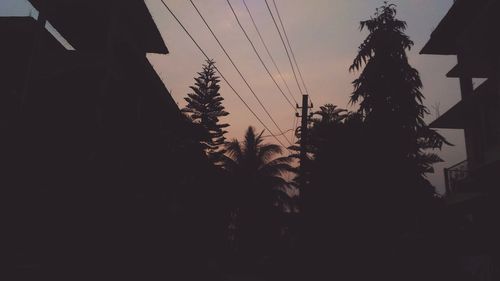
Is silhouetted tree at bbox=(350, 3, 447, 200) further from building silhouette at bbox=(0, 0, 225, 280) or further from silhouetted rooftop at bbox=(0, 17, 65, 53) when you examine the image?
silhouetted rooftop at bbox=(0, 17, 65, 53)

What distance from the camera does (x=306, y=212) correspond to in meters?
11.4

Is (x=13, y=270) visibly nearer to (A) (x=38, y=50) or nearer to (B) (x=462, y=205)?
(A) (x=38, y=50)

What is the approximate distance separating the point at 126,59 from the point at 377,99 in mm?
11085

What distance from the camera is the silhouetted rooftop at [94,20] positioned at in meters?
10.5

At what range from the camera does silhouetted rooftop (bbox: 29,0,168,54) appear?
10461 mm

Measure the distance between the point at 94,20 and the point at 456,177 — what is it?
15.1 meters

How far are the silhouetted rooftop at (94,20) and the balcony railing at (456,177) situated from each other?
12527mm

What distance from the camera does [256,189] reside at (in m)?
29.6

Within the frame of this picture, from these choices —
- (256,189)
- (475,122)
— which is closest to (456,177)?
(475,122)

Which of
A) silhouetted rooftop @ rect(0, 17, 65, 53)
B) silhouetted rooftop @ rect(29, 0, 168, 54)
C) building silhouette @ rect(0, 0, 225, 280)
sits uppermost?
silhouetted rooftop @ rect(29, 0, 168, 54)

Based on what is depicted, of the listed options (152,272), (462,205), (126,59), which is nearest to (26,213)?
(152,272)

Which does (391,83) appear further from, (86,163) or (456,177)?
(86,163)

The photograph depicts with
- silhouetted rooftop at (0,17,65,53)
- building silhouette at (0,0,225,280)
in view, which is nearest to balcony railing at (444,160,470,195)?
building silhouette at (0,0,225,280)

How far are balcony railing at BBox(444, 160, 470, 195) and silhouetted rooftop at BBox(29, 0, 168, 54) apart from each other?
41.1 ft
